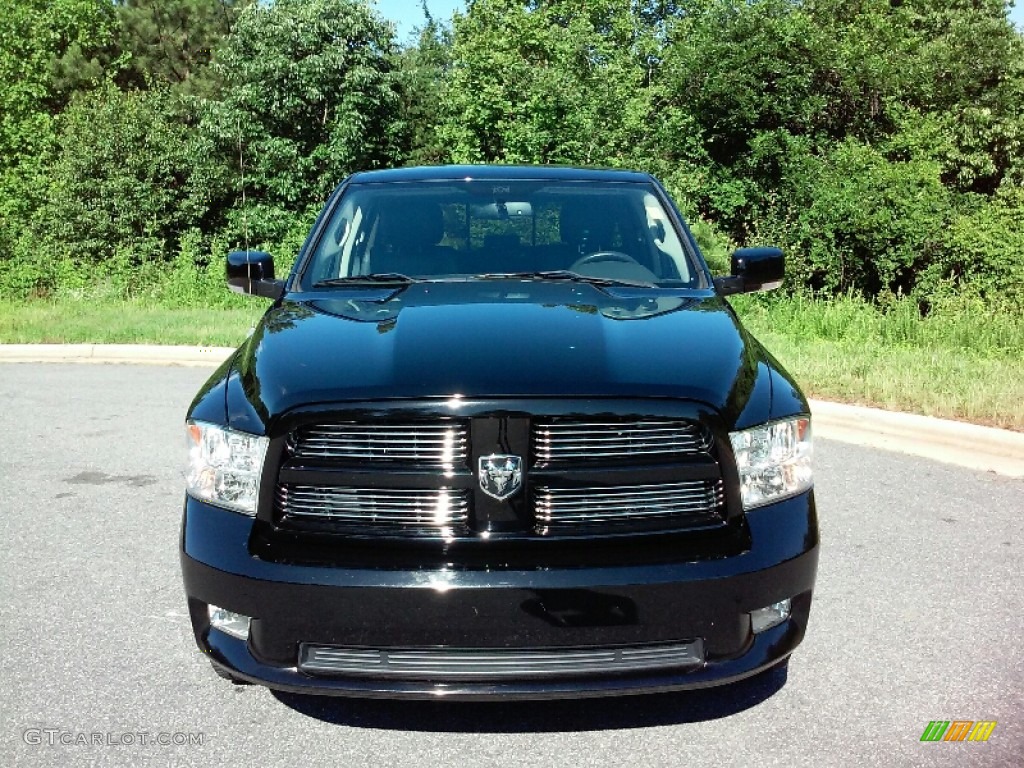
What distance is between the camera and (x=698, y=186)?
2719 cm

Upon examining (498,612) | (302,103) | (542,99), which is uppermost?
(302,103)

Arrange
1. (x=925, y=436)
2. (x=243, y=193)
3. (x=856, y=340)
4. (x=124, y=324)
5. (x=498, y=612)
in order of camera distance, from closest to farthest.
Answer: (x=498, y=612)
(x=925, y=436)
(x=856, y=340)
(x=124, y=324)
(x=243, y=193)

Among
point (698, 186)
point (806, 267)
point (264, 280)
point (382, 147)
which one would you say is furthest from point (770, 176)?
point (264, 280)

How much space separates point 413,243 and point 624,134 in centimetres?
2313

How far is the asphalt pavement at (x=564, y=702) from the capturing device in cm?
309

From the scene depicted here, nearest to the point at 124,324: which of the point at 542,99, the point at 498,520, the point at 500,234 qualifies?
the point at 500,234

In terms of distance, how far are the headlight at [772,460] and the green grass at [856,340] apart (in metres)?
4.48

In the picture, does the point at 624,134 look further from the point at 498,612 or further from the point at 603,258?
the point at 498,612

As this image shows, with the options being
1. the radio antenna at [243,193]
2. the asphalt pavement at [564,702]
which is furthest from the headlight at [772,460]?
the radio antenna at [243,193]

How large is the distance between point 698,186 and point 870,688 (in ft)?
81.0

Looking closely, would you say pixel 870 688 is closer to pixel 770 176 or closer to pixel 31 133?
pixel 770 176

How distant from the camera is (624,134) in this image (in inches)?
1049

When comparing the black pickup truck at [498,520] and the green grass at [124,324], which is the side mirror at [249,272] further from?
the green grass at [124,324]

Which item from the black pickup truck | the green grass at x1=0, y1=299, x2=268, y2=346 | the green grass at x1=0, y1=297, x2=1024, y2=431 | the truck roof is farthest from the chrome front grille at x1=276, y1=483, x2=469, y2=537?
the green grass at x1=0, y1=299, x2=268, y2=346
